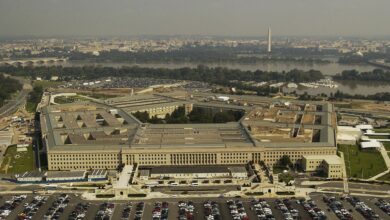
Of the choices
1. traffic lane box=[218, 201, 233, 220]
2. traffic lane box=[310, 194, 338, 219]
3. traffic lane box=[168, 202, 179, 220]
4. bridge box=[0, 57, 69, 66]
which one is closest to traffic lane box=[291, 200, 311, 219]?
traffic lane box=[310, 194, 338, 219]

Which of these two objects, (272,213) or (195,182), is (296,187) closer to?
(272,213)

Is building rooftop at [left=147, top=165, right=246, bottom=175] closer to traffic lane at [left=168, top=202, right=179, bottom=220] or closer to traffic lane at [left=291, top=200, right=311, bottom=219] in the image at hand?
traffic lane at [left=168, top=202, right=179, bottom=220]

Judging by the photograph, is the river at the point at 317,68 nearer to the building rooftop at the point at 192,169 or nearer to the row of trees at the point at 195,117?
the row of trees at the point at 195,117

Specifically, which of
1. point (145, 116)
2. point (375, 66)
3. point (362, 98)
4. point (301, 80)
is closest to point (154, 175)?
point (145, 116)

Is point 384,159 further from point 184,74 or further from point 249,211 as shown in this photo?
point 184,74

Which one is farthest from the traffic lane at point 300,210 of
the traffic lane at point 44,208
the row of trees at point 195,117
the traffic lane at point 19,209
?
the row of trees at point 195,117

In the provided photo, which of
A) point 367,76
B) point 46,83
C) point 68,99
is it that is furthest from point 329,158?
point 46,83

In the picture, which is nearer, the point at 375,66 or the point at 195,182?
the point at 195,182
